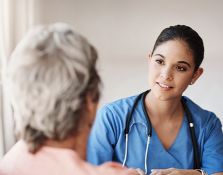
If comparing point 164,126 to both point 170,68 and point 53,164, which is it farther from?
point 53,164

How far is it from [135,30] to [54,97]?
5.31 ft

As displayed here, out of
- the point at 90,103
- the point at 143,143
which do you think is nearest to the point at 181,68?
the point at 143,143

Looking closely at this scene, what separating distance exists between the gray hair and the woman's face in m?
0.68

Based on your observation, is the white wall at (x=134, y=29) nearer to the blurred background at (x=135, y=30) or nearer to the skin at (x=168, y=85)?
the blurred background at (x=135, y=30)

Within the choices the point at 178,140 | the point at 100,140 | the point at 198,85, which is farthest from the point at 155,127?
the point at 198,85

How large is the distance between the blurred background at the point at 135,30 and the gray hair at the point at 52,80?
4.61ft

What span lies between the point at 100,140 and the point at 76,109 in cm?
67

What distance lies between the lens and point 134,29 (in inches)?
88.9

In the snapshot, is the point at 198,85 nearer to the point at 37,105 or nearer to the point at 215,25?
the point at 215,25

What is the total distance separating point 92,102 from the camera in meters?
0.76

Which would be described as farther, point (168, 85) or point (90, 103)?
point (168, 85)

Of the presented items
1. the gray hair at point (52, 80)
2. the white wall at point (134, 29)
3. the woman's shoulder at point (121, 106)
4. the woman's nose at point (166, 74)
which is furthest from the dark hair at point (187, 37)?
the white wall at point (134, 29)

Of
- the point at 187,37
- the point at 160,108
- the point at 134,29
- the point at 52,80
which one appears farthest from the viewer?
the point at 134,29

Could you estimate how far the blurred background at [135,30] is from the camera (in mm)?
2180
